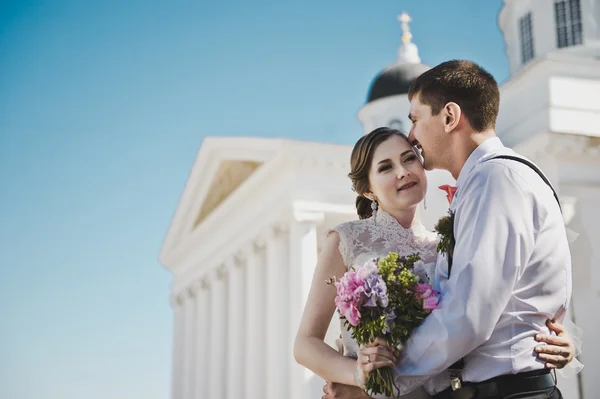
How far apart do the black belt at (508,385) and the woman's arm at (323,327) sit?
1.81ft

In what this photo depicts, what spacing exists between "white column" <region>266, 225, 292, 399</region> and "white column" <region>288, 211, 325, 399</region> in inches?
17.9

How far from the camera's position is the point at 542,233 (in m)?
3.20

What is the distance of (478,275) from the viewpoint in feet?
9.75

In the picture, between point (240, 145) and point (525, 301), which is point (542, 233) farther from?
point (240, 145)

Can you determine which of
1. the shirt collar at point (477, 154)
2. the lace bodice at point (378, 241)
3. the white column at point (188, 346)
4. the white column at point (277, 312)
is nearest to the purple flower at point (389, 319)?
the shirt collar at point (477, 154)

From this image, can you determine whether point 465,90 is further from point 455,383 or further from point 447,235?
point 455,383

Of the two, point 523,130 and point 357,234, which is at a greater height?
point 523,130

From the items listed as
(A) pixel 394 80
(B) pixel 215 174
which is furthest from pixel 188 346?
(A) pixel 394 80

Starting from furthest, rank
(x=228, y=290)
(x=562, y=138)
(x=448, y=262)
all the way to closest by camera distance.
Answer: (x=228, y=290) → (x=562, y=138) → (x=448, y=262)

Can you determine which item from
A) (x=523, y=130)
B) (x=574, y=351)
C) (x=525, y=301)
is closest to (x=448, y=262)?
(x=525, y=301)

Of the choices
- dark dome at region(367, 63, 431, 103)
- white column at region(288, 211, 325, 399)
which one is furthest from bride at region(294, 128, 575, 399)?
dark dome at region(367, 63, 431, 103)

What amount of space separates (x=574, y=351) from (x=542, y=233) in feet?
1.90

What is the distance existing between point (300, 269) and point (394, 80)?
1341 centimetres

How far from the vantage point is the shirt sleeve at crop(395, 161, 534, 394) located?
2.97 m
